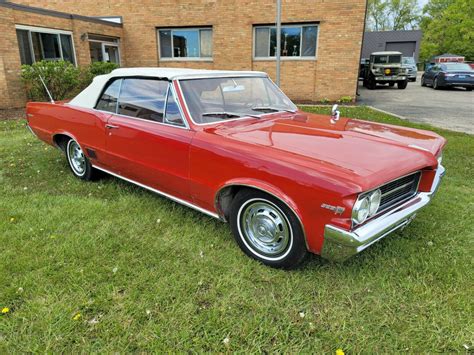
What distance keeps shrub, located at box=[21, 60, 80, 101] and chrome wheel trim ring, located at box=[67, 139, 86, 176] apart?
693 cm

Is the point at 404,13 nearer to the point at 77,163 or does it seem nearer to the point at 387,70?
the point at 387,70

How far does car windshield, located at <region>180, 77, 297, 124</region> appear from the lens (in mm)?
3389

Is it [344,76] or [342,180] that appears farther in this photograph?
[344,76]

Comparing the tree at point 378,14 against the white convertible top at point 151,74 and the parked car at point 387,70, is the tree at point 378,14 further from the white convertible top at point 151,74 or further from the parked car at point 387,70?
the white convertible top at point 151,74

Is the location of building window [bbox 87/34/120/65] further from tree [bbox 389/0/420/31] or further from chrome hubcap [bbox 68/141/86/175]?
tree [bbox 389/0/420/31]

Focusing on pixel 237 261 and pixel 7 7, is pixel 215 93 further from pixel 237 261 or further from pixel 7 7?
pixel 7 7

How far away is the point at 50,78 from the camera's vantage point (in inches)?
430

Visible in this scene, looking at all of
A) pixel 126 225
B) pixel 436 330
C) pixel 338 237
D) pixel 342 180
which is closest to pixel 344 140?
pixel 342 180

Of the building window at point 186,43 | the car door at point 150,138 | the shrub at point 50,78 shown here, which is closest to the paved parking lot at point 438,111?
the building window at point 186,43

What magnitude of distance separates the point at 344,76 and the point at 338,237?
40.4 ft

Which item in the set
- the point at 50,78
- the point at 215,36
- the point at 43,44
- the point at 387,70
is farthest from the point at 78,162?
the point at 387,70

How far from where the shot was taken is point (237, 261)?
3.07 meters

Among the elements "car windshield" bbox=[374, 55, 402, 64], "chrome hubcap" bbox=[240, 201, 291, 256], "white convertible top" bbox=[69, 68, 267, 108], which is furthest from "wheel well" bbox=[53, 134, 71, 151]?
"car windshield" bbox=[374, 55, 402, 64]

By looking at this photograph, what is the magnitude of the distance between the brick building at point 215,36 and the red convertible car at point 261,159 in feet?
30.9
